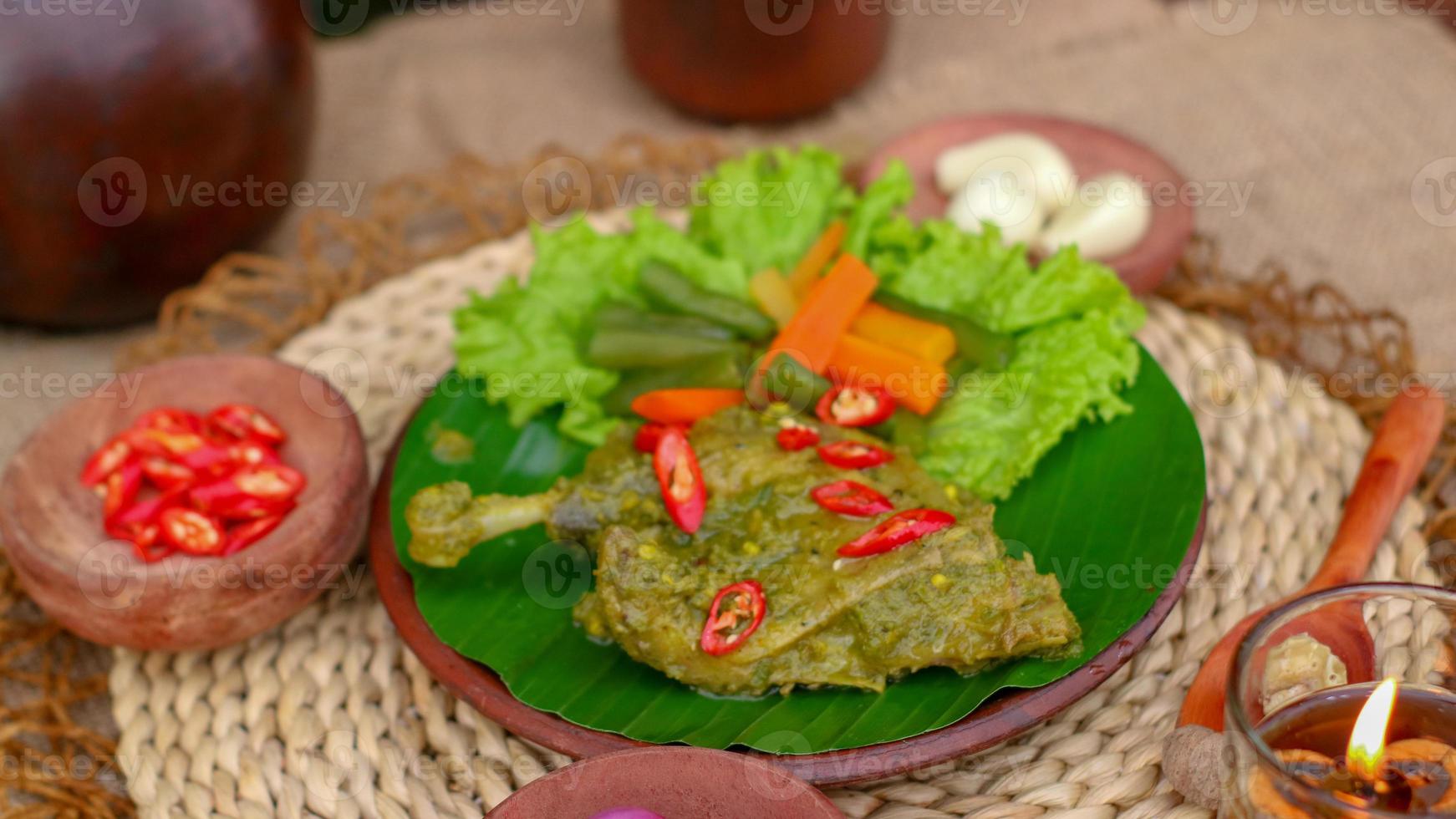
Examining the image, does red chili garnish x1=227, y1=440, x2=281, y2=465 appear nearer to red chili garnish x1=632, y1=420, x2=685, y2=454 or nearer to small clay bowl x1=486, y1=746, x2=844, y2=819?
red chili garnish x1=632, y1=420, x2=685, y2=454

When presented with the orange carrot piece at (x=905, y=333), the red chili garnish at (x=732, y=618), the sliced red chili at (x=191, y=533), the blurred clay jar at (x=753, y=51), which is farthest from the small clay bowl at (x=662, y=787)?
the blurred clay jar at (x=753, y=51)

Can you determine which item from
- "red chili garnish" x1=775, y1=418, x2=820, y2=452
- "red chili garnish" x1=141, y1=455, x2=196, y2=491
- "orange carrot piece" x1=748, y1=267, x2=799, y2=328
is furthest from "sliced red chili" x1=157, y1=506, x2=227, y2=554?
"orange carrot piece" x1=748, y1=267, x2=799, y2=328

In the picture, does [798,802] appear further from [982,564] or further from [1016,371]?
[1016,371]

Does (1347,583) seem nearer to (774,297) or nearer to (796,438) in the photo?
(796,438)

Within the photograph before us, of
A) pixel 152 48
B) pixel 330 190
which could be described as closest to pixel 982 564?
pixel 152 48

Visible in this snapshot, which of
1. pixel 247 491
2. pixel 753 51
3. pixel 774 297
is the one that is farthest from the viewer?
pixel 753 51

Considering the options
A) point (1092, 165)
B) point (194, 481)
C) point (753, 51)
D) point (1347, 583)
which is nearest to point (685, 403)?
point (194, 481)

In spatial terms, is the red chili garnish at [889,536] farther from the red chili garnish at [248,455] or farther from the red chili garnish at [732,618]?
the red chili garnish at [248,455]
